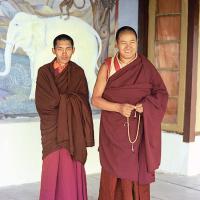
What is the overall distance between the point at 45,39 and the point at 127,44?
1.79 metres

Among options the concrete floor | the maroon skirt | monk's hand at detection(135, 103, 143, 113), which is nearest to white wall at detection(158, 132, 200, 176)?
the concrete floor

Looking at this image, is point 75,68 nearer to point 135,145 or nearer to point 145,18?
point 135,145

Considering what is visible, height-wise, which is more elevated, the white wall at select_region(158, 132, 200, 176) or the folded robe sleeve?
the folded robe sleeve

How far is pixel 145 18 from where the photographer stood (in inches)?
221

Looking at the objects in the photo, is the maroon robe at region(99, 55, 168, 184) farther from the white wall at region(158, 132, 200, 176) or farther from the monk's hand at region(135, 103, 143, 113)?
the white wall at region(158, 132, 200, 176)

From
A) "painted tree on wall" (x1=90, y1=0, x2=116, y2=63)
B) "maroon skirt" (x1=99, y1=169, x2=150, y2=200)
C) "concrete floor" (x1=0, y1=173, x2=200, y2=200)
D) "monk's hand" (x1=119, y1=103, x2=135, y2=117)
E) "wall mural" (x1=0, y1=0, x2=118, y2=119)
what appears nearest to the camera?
"monk's hand" (x1=119, y1=103, x2=135, y2=117)

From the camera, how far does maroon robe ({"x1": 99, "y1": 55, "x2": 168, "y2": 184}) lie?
10.4 feet

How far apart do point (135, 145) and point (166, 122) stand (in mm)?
2389

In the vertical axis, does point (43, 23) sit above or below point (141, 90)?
above

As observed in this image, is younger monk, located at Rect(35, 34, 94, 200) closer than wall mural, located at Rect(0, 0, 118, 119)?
Yes

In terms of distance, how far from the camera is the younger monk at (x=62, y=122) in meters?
3.36

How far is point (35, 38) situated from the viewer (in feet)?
15.4

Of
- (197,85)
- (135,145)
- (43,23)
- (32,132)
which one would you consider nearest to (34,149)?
(32,132)

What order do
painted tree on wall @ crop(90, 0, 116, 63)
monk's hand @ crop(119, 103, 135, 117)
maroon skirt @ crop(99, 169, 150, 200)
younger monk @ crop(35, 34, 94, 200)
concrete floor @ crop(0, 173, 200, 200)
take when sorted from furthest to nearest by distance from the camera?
painted tree on wall @ crop(90, 0, 116, 63), concrete floor @ crop(0, 173, 200, 200), younger monk @ crop(35, 34, 94, 200), maroon skirt @ crop(99, 169, 150, 200), monk's hand @ crop(119, 103, 135, 117)
